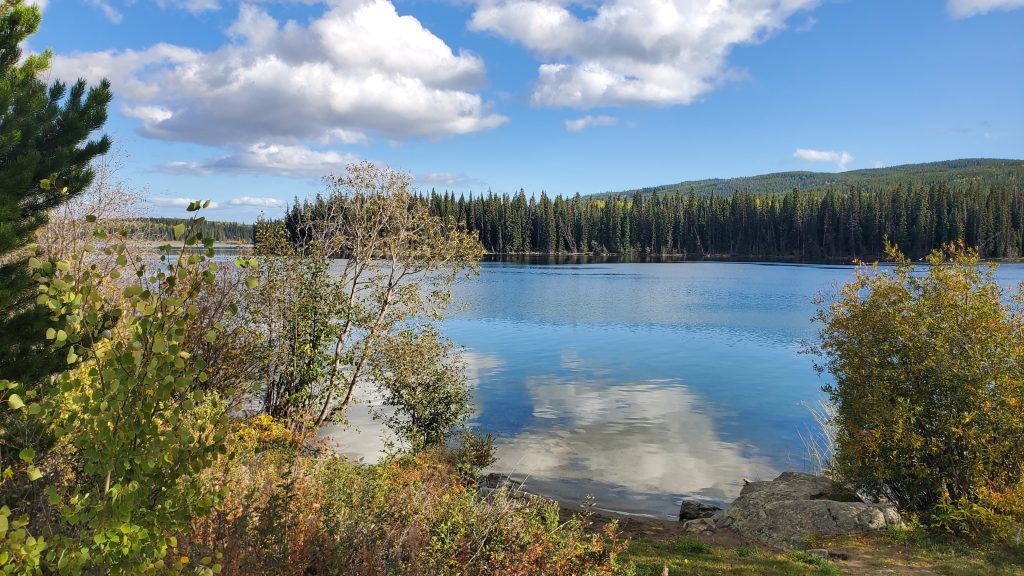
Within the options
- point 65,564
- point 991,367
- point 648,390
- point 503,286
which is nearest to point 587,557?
point 65,564

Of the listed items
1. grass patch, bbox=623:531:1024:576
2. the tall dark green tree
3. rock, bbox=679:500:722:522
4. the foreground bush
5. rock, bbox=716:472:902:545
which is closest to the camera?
the foreground bush

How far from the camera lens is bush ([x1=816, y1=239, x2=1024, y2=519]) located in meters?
12.4

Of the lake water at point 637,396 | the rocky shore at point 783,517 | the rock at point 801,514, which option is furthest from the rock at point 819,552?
the lake water at point 637,396

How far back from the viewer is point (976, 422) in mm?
12578

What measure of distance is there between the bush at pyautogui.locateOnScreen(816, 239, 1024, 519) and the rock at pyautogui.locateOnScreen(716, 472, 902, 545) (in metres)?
0.88

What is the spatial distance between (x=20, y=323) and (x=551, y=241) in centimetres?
16971

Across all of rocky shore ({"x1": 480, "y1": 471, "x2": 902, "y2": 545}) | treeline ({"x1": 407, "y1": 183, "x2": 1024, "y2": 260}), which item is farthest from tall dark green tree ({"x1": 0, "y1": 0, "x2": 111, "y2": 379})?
treeline ({"x1": 407, "y1": 183, "x2": 1024, "y2": 260})

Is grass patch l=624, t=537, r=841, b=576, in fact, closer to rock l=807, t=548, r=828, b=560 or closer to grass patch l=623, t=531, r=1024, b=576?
grass patch l=623, t=531, r=1024, b=576

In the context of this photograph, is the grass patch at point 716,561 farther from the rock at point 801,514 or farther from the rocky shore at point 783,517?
the rock at point 801,514

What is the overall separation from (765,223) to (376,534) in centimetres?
18506

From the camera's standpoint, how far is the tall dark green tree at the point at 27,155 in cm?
895

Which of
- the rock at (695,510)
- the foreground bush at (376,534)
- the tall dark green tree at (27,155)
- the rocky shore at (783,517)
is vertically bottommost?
the rock at (695,510)

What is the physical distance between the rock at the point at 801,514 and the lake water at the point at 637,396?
326 cm

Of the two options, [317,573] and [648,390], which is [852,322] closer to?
[317,573]
